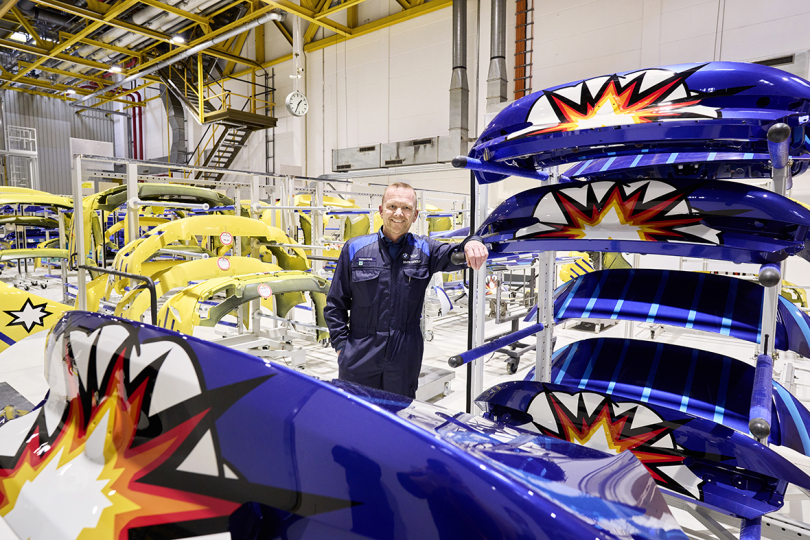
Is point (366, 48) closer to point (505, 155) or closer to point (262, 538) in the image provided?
point (505, 155)

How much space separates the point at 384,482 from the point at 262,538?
0.25 meters

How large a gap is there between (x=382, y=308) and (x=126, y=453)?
4.89 ft

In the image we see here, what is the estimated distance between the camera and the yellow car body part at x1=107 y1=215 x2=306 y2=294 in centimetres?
372

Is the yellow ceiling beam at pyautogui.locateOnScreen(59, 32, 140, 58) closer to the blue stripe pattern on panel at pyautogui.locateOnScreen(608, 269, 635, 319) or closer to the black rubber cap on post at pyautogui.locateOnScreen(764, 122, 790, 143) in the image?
the blue stripe pattern on panel at pyautogui.locateOnScreen(608, 269, 635, 319)

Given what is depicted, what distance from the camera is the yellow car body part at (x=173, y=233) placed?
12.2 feet

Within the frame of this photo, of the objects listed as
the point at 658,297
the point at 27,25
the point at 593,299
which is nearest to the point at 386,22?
the point at 27,25

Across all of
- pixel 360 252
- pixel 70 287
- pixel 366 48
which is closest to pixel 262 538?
pixel 360 252

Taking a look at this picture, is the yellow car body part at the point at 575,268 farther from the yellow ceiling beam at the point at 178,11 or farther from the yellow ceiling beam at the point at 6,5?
the yellow ceiling beam at the point at 6,5

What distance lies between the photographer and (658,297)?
79.4 inches

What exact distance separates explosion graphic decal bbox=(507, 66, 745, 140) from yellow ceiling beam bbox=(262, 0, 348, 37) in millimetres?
9870

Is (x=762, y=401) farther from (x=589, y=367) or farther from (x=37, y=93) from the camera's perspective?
(x=37, y=93)

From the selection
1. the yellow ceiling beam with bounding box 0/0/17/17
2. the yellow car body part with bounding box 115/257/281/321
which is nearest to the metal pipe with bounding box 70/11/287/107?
the yellow ceiling beam with bounding box 0/0/17/17

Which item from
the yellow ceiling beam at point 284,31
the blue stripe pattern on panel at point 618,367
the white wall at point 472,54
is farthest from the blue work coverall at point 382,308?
the yellow ceiling beam at point 284,31

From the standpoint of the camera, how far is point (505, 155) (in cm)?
176
